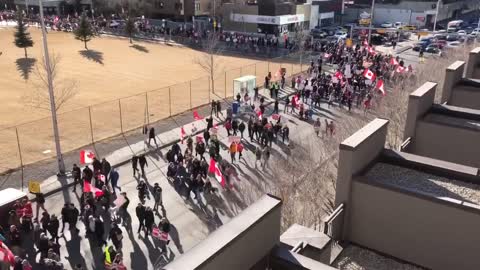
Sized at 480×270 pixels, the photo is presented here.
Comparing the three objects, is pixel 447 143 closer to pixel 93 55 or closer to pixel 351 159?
pixel 351 159

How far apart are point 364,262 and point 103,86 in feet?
96.8

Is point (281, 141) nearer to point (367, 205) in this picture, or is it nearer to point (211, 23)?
point (367, 205)

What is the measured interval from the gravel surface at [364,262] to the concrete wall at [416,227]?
0.68 ft

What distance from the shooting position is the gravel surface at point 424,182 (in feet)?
38.4

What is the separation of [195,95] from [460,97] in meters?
18.7

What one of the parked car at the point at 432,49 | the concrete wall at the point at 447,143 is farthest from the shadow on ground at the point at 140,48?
the concrete wall at the point at 447,143

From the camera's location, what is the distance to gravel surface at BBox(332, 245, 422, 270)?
11.2 metres

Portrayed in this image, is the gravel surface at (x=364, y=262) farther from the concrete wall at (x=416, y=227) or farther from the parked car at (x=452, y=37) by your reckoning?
the parked car at (x=452, y=37)

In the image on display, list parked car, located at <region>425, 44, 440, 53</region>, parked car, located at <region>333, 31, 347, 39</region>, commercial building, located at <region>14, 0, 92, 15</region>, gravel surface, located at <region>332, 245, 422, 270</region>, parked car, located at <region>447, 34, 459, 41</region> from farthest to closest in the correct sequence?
commercial building, located at <region>14, 0, 92, 15</region>, parked car, located at <region>333, 31, 347, 39</region>, parked car, located at <region>447, 34, 459, 41</region>, parked car, located at <region>425, 44, 440, 53</region>, gravel surface, located at <region>332, 245, 422, 270</region>

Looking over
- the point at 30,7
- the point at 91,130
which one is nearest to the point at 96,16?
the point at 30,7

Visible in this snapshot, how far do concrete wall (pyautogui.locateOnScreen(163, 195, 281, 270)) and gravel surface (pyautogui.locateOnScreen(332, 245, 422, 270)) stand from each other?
2523 millimetres

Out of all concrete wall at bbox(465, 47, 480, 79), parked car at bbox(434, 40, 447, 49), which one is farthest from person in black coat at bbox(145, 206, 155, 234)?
parked car at bbox(434, 40, 447, 49)

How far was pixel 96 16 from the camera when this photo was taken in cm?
7538

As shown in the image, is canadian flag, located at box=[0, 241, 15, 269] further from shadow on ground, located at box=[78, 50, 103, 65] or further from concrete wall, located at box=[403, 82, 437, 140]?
shadow on ground, located at box=[78, 50, 103, 65]
